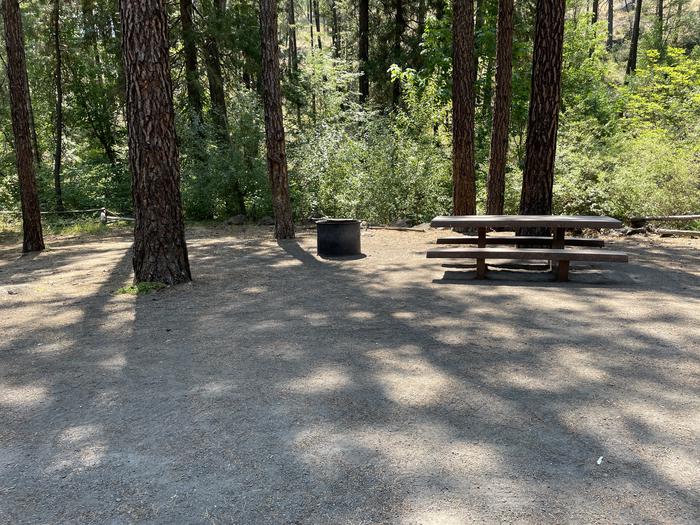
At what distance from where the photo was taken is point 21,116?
1074cm

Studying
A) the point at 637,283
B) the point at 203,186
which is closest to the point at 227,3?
the point at 203,186

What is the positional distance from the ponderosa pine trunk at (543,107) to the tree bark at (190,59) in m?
12.2

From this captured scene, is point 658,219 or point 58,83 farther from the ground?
point 58,83

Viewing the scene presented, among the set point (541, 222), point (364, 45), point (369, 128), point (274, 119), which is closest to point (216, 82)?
point (369, 128)

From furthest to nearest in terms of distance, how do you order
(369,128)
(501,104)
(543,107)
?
1. (369,128)
2. (501,104)
3. (543,107)

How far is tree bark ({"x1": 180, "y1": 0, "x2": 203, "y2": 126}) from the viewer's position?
57.0 feet

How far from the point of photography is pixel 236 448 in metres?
2.74

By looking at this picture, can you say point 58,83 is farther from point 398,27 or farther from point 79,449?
point 79,449

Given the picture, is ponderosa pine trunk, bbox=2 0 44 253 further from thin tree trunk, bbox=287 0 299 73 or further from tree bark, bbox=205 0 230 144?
thin tree trunk, bbox=287 0 299 73

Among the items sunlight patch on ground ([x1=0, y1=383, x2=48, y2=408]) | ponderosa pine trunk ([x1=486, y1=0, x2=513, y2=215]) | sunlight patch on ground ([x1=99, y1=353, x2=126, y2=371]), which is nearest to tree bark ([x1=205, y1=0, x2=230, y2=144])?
ponderosa pine trunk ([x1=486, y1=0, x2=513, y2=215])

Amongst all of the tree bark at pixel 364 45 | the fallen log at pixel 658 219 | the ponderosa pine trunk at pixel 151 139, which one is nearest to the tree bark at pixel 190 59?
the tree bark at pixel 364 45

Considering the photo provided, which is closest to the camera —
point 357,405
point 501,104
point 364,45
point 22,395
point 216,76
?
point 357,405

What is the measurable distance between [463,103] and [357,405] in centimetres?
876

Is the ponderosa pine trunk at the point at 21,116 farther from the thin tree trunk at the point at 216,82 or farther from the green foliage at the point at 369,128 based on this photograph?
the thin tree trunk at the point at 216,82
